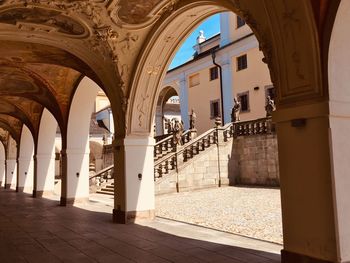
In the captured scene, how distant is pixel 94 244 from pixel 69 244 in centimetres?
50

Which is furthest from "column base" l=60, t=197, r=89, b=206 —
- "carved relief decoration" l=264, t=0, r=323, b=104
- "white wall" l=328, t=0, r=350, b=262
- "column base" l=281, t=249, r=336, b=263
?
"white wall" l=328, t=0, r=350, b=262

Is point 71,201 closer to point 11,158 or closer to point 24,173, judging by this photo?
point 24,173

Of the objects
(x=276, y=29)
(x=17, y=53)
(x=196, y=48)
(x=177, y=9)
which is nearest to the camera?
(x=276, y=29)

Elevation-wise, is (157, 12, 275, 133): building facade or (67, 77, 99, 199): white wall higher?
(157, 12, 275, 133): building facade

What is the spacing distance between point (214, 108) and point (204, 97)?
1.39m

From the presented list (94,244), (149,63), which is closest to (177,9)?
(149,63)

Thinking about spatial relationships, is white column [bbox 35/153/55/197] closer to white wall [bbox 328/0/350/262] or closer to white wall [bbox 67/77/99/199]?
white wall [bbox 67/77/99/199]

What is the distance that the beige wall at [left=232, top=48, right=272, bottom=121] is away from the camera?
23.3 m

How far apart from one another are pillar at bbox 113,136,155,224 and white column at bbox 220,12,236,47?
1752 cm

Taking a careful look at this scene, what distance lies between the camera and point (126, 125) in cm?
1044

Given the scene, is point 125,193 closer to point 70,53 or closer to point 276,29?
point 70,53

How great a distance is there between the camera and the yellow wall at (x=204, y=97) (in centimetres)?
2753

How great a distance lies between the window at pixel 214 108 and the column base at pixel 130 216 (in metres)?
17.2

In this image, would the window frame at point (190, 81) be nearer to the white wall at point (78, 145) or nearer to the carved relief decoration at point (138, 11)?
the white wall at point (78, 145)
